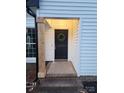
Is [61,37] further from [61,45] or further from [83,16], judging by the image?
[83,16]

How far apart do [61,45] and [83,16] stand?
706 centimetres

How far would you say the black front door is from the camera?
15570mm

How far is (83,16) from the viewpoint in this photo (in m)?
8.77

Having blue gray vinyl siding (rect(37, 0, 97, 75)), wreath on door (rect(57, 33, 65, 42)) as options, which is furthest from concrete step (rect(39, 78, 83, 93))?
wreath on door (rect(57, 33, 65, 42))

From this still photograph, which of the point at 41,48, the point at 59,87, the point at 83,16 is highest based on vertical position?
the point at 83,16

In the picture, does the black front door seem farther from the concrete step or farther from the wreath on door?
the concrete step

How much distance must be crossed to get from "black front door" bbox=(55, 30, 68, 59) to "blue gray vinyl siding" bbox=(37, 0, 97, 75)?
6783 mm

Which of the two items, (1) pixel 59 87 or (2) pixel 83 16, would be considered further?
(2) pixel 83 16

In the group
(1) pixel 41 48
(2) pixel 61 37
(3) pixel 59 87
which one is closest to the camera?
(3) pixel 59 87

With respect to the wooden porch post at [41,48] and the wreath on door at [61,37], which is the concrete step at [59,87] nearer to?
the wooden porch post at [41,48]

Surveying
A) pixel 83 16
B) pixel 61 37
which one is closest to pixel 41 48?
pixel 83 16

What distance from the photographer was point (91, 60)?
29.1 feet

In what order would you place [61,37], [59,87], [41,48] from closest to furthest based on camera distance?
[59,87] → [41,48] → [61,37]
